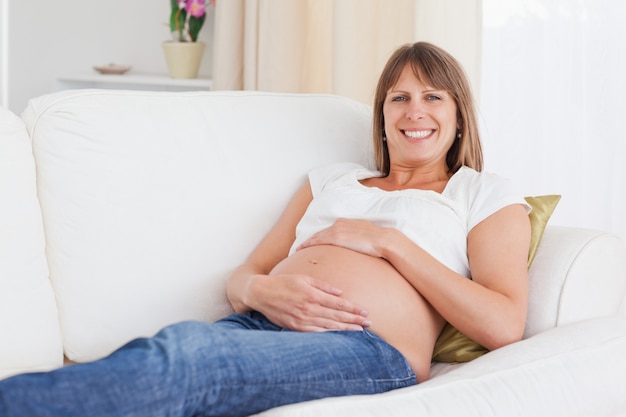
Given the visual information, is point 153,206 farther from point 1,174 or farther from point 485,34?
point 485,34

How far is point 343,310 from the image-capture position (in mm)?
1548

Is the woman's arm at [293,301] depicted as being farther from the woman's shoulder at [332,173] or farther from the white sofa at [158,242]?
the woman's shoulder at [332,173]

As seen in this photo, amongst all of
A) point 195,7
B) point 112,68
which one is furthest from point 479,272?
point 112,68

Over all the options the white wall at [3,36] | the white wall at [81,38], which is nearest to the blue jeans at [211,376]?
the white wall at [3,36]

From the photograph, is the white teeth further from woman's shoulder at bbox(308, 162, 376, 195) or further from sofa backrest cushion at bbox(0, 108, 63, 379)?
sofa backrest cushion at bbox(0, 108, 63, 379)

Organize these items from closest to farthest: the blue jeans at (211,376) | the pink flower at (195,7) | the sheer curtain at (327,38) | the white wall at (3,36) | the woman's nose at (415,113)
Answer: the blue jeans at (211,376) → the woman's nose at (415,113) → the white wall at (3,36) → the sheer curtain at (327,38) → the pink flower at (195,7)

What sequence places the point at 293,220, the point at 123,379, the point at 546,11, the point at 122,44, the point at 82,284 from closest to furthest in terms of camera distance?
the point at 123,379, the point at 82,284, the point at 293,220, the point at 546,11, the point at 122,44

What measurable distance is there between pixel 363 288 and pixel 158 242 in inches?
16.4

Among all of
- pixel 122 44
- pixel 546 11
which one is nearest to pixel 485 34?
pixel 546 11

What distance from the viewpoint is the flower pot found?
138 inches

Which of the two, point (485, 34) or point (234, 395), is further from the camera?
point (485, 34)

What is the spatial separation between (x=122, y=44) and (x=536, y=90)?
2.17 meters

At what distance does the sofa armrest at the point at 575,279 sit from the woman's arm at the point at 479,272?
7 centimetres

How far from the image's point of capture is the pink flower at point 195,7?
3.46m
